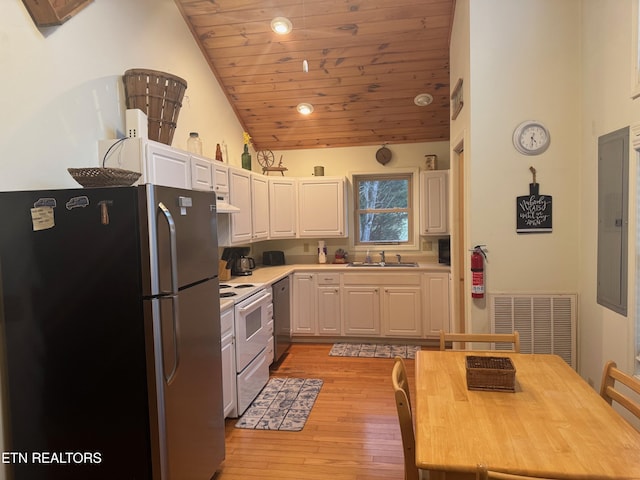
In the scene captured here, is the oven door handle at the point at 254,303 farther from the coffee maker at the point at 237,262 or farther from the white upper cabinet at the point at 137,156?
the white upper cabinet at the point at 137,156

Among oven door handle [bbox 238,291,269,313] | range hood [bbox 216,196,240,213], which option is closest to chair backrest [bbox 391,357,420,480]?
oven door handle [bbox 238,291,269,313]

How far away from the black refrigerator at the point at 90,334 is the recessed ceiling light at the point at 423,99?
3.33 metres

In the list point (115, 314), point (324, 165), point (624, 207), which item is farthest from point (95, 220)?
point (324, 165)

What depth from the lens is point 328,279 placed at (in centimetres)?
476

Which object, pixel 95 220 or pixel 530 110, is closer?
pixel 95 220

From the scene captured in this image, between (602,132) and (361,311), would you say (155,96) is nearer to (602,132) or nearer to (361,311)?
(602,132)

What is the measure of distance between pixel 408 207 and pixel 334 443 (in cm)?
328

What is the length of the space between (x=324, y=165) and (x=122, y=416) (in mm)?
4075

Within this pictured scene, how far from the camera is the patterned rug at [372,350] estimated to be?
14.4 ft

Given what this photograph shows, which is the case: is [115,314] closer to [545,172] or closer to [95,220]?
[95,220]

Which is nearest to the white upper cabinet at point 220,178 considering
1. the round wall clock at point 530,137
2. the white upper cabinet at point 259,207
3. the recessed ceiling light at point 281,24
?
the white upper cabinet at point 259,207

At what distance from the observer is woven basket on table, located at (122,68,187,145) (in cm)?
269

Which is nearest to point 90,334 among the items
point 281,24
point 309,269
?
point 281,24

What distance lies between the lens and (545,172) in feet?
9.26
